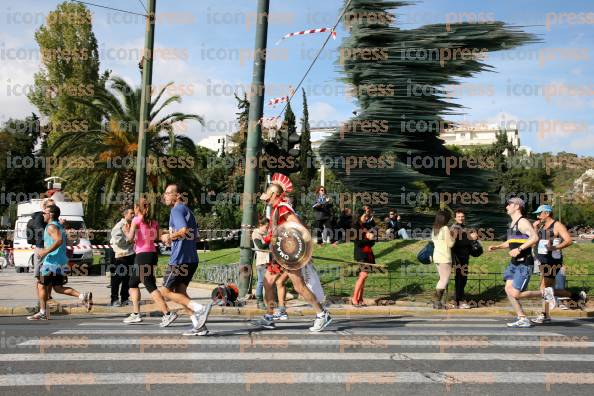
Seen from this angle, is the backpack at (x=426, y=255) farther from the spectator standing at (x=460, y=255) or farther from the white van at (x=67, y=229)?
the white van at (x=67, y=229)

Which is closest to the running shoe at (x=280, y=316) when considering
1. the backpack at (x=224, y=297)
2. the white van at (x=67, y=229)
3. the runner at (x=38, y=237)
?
the backpack at (x=224, y=297)

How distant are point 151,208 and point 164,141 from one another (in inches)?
857

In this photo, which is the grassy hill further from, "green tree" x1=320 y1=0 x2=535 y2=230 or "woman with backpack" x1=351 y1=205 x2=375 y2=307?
"green tree" x1=320 y1=0 x2=535 y2=230

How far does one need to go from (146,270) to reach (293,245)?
230 cm

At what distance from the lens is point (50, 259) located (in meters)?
10.7

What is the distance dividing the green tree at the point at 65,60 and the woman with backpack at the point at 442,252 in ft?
135

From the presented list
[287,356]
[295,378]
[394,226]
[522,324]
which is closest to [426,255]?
[522,324]

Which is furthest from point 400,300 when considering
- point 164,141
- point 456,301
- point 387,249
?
point 164,141

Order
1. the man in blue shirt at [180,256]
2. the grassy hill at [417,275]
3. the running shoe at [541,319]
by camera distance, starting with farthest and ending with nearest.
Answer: the grassy hill at [417,275]
the running shoe at [541,319]
the man in blue shirt at [180,256]

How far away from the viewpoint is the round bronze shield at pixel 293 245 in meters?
8.93

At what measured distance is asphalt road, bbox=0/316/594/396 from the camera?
18.6ft

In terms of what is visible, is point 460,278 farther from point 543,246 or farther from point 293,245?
point 293,245

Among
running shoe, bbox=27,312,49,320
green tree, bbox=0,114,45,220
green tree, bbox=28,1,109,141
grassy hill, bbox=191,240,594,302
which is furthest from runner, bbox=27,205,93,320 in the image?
green tree, bbox=0,114,45,220

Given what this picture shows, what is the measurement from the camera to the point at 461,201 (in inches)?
1029
